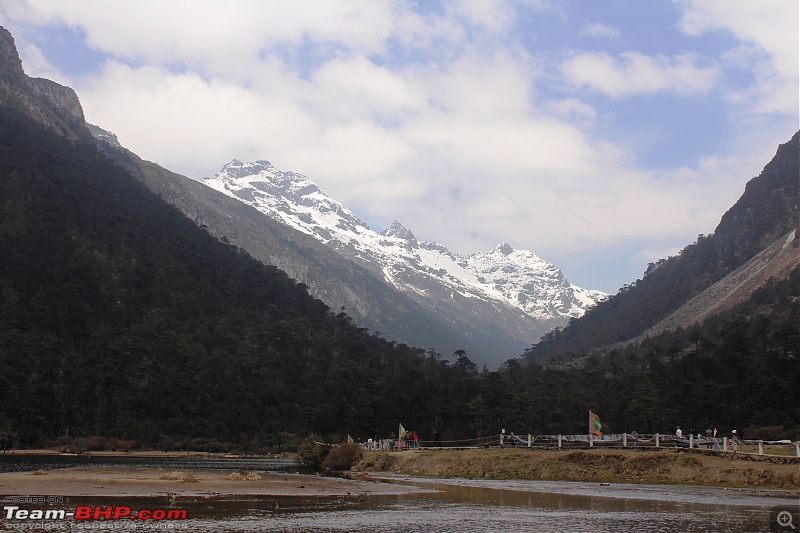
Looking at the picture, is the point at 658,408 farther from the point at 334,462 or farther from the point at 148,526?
the point at 148,526

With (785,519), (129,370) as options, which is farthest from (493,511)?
(129,370)

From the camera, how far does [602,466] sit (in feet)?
186

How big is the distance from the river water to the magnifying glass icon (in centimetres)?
25

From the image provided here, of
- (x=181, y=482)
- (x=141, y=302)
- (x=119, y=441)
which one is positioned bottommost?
(x=119, y=441)

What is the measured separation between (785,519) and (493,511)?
1233 cm

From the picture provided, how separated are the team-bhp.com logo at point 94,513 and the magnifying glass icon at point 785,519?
911 inches

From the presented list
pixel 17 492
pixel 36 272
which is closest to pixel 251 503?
pixel 17 492

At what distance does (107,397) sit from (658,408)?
108m

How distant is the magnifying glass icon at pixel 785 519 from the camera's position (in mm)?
27312

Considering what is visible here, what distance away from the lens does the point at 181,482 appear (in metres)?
49.7

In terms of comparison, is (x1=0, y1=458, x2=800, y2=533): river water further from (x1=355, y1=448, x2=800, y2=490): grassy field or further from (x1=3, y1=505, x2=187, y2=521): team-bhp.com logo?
(x1=355, y1=448, x2=800, y2=490): grassy field

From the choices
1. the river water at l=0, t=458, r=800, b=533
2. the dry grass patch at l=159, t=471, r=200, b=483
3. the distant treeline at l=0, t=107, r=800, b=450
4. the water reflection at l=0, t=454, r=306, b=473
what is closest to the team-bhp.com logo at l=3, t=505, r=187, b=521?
the river water at l=0, t=458, r=800, b=533

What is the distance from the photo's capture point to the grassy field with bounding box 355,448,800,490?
149 ft

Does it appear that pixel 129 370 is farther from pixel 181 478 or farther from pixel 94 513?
pixel 94 513
